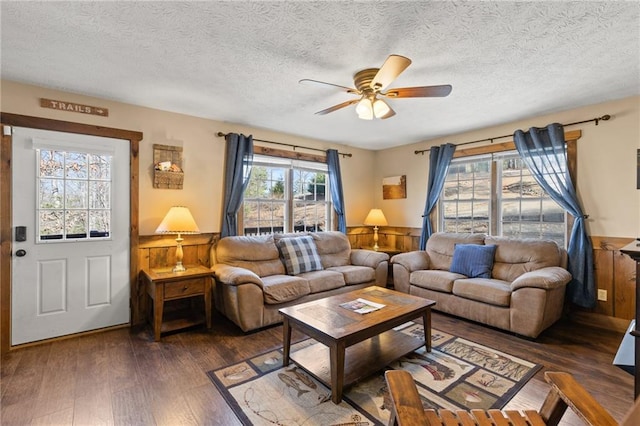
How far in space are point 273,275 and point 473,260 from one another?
7.84ft

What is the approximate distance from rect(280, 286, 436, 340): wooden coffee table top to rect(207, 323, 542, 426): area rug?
1.33 ft

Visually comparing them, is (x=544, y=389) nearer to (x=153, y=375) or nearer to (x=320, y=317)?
(x=320, y=317)

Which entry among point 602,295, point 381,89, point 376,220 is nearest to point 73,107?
point 381,89

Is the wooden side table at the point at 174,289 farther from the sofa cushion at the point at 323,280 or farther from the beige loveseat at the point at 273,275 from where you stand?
the sofa cushion at the point at 323,280

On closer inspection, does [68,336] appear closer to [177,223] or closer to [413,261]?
[177,223]

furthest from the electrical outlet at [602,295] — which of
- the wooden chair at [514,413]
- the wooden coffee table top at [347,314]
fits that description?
the wooden chair at [514,413]

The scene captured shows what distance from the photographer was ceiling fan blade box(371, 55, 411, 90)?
1836 millimetres

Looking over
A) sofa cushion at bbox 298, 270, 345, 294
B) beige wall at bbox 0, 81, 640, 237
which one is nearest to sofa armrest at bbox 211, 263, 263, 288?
sofa cushion at bbox 298, 270, 345, 294

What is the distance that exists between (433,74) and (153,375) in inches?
126

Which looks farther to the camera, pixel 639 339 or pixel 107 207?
pixel 107 207

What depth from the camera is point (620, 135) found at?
306 centimetres

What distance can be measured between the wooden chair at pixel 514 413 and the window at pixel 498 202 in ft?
9.85

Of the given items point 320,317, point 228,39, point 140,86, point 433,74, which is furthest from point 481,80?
point 140,86

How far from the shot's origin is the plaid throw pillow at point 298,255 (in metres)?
3.74
